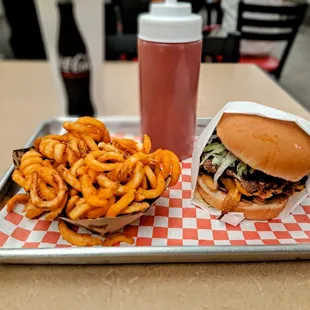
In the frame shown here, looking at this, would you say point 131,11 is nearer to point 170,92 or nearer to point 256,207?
point 170,92

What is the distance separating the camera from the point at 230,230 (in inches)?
35.2

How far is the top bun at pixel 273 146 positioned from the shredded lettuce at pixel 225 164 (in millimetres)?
47

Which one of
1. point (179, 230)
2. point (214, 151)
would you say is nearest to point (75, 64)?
point (214, 151)

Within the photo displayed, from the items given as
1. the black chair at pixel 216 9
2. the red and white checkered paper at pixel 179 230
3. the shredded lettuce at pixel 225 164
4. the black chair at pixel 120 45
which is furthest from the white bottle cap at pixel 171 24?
the black chair at pixel 216 9

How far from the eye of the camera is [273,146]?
894 millimetres

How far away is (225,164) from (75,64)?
58 centimetres

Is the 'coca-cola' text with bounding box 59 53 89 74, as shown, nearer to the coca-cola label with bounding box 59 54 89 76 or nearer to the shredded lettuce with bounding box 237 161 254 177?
the coca-cola label with bounding box 59 54 89 76

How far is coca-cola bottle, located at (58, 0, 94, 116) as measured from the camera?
3.63 feet

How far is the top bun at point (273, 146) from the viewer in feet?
2.93

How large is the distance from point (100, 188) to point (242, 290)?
13.5 inches

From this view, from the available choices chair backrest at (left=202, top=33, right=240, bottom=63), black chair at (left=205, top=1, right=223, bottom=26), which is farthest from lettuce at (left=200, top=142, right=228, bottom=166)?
black chair at (left=205, top=1, right=223, bottom=26)

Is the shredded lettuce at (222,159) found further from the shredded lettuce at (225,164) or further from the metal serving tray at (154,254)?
the metal serving tray at (154,254)

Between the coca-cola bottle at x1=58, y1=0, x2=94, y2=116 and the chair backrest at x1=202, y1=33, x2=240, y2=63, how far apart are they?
81 cm

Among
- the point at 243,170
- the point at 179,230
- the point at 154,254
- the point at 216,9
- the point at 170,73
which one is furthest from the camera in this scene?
the point at 216,9
